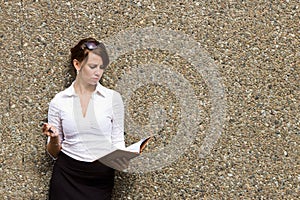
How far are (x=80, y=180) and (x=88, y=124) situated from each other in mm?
191

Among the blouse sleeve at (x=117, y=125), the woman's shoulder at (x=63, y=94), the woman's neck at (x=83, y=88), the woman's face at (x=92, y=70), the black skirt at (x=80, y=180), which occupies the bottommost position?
the black skirt at (x=80, y=180)

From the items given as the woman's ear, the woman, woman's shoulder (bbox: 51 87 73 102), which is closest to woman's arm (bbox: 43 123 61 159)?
the woman

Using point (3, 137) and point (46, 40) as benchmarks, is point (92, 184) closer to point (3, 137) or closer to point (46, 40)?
point (3, 137)

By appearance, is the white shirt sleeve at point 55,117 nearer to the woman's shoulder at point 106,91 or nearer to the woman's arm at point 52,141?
the woman's arm at point 52,141

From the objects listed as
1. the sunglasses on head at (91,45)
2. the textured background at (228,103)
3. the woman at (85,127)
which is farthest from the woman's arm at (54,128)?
the sunglasses on head at (91,45)

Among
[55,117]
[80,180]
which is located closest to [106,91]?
[55,117]

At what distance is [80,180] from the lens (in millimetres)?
1550

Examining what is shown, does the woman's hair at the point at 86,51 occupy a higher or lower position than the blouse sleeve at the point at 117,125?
higher

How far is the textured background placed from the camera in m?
1.66

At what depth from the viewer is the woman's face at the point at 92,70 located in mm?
1519

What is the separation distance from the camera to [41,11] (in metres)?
1.65

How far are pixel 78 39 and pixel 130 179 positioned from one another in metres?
0.53

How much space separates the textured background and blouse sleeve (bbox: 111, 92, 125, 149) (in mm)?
157

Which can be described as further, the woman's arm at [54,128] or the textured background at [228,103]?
the textured background at [228,103]
